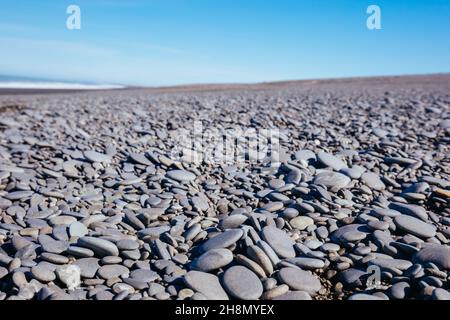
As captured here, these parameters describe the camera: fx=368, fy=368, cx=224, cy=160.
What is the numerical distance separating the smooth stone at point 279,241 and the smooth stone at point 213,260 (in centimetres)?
41

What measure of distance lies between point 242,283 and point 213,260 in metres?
0.33

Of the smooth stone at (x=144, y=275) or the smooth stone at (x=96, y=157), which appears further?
the smooth stone at (x=96, y=157)

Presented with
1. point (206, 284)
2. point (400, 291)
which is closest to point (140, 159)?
point (206, 284)

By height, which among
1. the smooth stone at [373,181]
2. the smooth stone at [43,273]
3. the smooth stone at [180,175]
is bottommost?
the smooth stone at [43,273]

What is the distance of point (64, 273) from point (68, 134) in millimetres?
5038

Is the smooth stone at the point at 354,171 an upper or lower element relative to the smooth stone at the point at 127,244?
upper

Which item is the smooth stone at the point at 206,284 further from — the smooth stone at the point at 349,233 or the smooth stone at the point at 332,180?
the smooth stone at the point at 332,180

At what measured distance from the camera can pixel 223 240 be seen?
126 inches

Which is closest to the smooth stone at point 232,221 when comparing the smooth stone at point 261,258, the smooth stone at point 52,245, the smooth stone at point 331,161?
the smooth stone at point 261,258

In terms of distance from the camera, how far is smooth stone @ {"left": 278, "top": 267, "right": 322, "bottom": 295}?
276 centimetres

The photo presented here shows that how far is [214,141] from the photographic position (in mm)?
6672

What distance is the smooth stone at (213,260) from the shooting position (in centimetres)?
292

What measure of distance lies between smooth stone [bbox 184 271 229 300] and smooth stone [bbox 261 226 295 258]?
2.06 ft

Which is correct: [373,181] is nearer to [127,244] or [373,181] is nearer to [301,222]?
[301,222]
